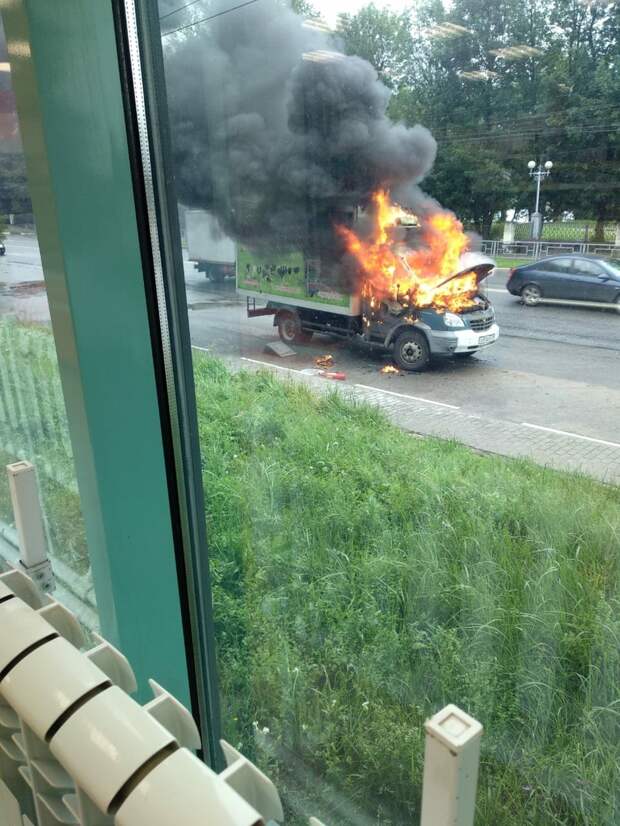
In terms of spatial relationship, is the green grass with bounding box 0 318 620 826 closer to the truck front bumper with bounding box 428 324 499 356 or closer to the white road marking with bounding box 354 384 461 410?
the white road marking with bounding box 354 384 461 410

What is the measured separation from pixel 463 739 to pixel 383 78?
84 centimetres

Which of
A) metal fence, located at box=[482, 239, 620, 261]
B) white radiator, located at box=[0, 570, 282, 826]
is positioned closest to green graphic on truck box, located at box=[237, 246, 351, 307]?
metal fence, located at box=[482, 239, 620, 261]

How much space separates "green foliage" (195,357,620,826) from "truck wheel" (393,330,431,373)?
0.13 metres

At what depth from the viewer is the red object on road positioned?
1.21m

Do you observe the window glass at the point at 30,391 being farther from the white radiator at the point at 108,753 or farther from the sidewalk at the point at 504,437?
the sidewalk at the point at 504,437

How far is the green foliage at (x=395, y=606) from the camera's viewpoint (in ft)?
3.17

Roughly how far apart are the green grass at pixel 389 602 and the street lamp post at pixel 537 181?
34 centimetres

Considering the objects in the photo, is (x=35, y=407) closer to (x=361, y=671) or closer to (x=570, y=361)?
(x=361, y=671)

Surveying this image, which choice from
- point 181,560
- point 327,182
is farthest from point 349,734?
point 327,182

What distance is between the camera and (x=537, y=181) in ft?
2.65

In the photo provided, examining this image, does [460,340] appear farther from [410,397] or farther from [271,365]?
[271,365]

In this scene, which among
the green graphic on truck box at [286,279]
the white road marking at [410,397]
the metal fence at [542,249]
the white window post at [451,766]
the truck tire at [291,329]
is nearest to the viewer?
the white window post at [451,766]

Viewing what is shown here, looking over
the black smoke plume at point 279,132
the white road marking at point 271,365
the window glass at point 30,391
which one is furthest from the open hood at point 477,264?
the window glass at point 30,391

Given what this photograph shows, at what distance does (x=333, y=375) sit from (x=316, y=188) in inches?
13.4
